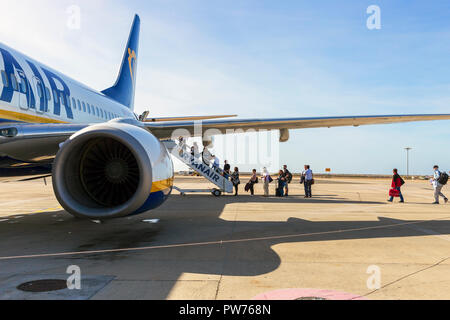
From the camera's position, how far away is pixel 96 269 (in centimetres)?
473

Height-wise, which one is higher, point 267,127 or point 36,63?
point 36,63

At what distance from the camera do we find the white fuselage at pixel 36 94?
6508mm

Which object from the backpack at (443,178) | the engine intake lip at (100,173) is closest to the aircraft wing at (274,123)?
the engine intake lip at (100,173)

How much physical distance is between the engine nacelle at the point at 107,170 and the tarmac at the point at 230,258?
73 cm

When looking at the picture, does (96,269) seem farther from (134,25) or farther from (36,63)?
(134,25)

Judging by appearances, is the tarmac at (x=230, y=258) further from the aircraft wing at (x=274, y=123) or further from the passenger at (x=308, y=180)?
the passenger at (x=308, y=180)

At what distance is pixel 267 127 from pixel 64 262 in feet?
22.3

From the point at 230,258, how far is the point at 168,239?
1.97m

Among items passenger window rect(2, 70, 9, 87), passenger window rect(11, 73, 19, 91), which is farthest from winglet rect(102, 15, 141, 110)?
passenger window rect(2, 70, 9, 87)

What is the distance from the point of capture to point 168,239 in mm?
6961

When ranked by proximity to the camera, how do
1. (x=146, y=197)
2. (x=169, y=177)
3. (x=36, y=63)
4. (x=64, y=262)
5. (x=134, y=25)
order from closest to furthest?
1. (x=64, y=262)
2. (x=146, y=197)
3. (x=169, y=177)
4. (x=36, y=63)
5. (x=134, y=25)

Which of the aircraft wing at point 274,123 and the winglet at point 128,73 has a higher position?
the winglet at point 128,73
